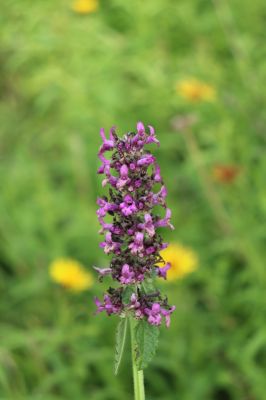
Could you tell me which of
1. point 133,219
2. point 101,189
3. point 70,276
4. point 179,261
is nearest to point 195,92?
point 101,189

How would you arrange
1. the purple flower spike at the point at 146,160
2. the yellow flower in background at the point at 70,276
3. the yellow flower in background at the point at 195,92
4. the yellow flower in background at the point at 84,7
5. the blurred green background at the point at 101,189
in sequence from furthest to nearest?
the yellow flower in background at the point at 84,7
the yellow flower in background at the point at 195,92
the yellow flower in background at the point at 70,276
the blurred green background at the point at 101,189
the purple flower spike at the point at 146,160

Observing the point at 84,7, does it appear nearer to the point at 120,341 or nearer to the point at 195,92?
the point at 195,92

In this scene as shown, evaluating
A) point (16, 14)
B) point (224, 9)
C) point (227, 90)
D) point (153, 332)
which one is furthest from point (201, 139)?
point (153, 332)

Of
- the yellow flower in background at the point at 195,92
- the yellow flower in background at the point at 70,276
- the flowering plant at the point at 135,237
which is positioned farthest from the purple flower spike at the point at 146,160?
the yellow flower in background at the point at 195,92

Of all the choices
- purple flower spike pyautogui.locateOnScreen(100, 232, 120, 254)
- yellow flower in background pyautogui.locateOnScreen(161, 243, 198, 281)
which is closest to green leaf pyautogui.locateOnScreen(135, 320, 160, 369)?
purple flower spike pyautogui.locateOnScreen(100, 232, 120, 254)

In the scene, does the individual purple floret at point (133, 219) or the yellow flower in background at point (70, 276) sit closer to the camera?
the individual purple floret at point (133, 219)

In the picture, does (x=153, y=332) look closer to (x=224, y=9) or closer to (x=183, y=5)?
(x=224, y=9)

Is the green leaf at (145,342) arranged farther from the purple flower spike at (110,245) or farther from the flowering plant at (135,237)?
the purple flower spike at (110,245)
